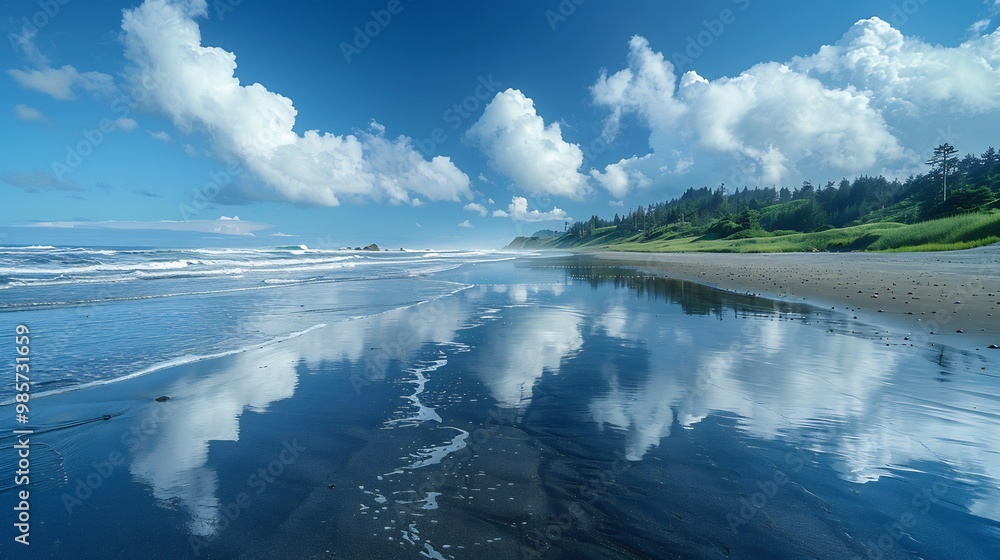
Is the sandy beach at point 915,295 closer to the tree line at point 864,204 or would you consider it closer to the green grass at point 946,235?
the green grass at point 946,235

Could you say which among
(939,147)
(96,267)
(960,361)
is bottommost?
(960,361)

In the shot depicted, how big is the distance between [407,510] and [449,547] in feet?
2.10

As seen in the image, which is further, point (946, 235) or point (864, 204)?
point (864, 204)

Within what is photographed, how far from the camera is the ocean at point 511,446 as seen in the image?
3344 mm

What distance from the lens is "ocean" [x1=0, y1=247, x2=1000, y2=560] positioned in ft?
11.0

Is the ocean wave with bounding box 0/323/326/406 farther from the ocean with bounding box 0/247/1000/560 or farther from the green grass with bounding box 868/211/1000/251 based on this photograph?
the green grass with bounding box 868/211/1000/251

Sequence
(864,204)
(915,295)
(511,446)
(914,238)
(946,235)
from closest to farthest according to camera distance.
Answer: (511,446) < (915,295) < (946,235) < (914,238) < (864,204)

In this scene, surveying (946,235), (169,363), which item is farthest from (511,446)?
(946,235)

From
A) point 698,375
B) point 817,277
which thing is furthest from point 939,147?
point 698,375

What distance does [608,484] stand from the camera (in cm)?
405

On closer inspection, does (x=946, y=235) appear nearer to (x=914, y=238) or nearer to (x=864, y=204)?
(x=914, y=238)

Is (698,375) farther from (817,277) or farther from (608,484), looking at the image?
(817,277)

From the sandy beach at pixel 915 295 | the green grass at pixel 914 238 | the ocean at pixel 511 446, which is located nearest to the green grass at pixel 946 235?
the green grass at pixel 914 238

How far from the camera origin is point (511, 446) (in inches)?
193
